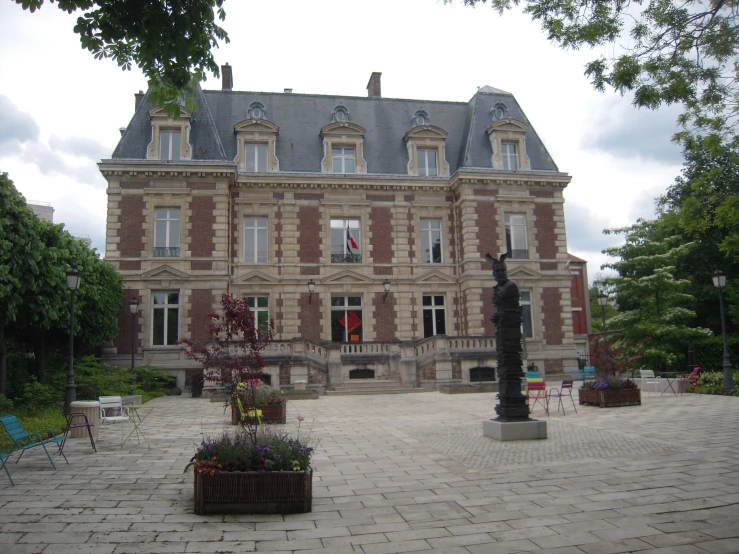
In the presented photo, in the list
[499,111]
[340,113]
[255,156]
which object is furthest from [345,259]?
[499,111]

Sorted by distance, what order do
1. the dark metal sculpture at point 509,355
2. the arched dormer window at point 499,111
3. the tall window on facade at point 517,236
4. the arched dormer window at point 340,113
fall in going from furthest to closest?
the arched dormer window at point 499,111
the arched dormer window at point 340,113
the tall window on facade at point 517,236
the dark metal sculpture at point 509,355

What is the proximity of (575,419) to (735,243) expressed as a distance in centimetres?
576

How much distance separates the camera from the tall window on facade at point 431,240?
2844 cm

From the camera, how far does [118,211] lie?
25.0 metres

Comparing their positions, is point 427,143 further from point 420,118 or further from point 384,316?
point 384,316

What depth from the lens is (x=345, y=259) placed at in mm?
27531

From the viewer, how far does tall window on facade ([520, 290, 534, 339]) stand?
1081 inches

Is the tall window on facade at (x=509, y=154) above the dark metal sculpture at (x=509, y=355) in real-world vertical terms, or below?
above

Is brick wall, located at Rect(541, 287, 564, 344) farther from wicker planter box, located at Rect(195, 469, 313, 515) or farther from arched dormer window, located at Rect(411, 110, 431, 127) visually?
wicker planter box, located at Rect(195, 469, 313, 515)

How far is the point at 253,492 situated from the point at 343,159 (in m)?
23.4

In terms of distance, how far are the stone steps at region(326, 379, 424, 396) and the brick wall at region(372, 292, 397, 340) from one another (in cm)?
350

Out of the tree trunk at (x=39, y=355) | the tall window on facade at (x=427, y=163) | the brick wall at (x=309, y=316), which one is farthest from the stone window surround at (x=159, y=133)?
the tall window on facade at (x=427, y=163)

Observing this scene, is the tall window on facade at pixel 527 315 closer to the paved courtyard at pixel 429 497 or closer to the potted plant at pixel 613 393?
the potted plant at pixel 613 393

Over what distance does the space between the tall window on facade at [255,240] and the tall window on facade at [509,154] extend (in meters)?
12.1
